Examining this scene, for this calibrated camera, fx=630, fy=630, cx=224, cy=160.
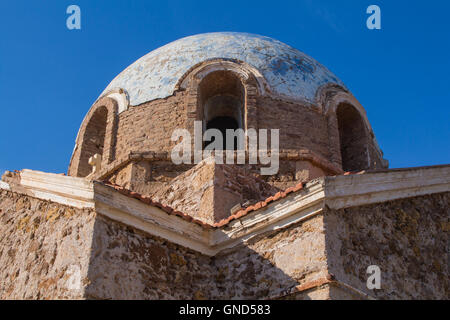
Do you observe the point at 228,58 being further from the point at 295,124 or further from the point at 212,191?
the point at 212,191

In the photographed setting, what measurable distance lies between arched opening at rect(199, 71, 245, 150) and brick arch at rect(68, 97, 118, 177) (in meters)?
1.89

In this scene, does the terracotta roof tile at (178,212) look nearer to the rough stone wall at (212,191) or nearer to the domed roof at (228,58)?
the rough stone wall at (212,191)

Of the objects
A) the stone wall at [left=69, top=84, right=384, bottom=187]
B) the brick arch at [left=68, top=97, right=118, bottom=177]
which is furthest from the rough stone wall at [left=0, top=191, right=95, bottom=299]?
the brick arch at [left=68, top=97, right=118, bottom=177]

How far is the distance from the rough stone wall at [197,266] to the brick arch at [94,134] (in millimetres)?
6171

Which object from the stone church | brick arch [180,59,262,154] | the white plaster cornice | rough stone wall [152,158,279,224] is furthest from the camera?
brick arch [180,59,262,154]

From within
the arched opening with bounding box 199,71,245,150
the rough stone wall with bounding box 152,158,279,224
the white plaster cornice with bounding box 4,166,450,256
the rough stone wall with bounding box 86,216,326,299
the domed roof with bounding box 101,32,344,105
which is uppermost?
the domed roof with bounding box 101,32,344,105

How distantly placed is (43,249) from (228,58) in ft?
24.2

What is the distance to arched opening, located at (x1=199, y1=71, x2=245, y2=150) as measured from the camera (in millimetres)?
12797

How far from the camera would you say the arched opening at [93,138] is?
43.7 feet

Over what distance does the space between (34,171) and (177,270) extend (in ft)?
6.77

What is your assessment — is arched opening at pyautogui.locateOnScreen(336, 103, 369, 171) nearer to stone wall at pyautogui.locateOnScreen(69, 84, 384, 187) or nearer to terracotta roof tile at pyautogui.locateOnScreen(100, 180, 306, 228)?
stone wall at pyautogui.locateOnScreen(69, 84, 384, 187)

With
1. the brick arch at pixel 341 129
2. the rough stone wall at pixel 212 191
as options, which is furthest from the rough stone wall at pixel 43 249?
the brick arch at pixel 341 129
